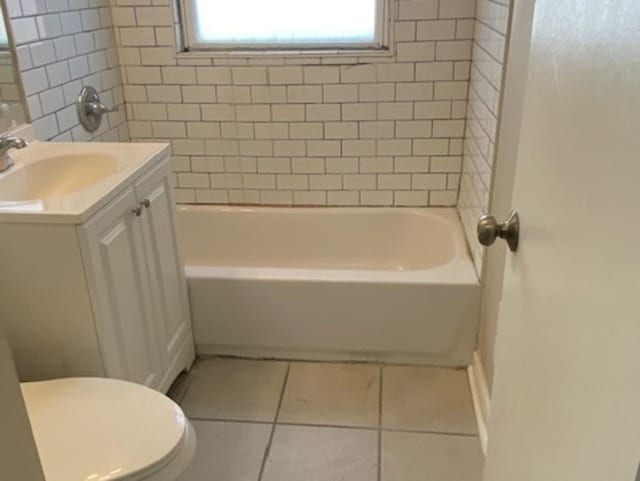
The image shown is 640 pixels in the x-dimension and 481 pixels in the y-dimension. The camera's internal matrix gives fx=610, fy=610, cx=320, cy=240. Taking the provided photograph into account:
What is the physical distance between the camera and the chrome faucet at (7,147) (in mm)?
1795

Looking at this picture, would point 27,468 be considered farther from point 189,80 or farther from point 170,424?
point 189,80

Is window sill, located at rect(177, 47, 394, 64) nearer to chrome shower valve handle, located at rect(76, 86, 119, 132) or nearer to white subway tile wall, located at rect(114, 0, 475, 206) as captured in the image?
white subway tile wall, located at rect(114, 0, 475, 206)

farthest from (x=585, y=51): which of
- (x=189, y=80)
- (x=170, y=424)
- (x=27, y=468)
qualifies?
(x=189, y=80)

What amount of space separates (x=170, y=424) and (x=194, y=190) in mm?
1684

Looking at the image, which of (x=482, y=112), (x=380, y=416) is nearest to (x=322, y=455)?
(x=380, y=416)

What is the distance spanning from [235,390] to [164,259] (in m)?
0.59

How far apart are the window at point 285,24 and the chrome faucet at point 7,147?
3.70 ft

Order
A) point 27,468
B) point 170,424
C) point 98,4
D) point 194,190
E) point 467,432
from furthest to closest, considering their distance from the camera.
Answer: point 194,190 → point 98,4 → point 467,432 → point 170,424 → point 27,468

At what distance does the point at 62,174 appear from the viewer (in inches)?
77.7

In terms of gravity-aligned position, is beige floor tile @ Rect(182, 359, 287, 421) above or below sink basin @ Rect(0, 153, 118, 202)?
below

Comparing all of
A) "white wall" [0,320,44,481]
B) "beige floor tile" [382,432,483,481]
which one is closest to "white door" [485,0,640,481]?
"white wall" [0,320,44,481]

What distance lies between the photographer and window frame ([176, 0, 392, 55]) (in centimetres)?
258

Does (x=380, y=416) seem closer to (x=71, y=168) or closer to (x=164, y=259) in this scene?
(x=164, y=259)

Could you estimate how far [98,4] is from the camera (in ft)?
8.36
